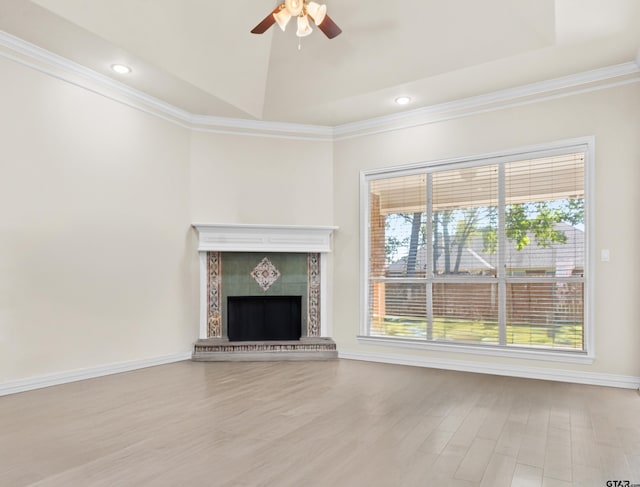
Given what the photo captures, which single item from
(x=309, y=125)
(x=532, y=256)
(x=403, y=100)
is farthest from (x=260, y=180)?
(x=532, y=256)

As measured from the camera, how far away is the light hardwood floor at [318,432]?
2289 millimetres

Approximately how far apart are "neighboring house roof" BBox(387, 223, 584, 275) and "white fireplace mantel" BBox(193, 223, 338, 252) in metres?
1.35

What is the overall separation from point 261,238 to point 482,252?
261cm

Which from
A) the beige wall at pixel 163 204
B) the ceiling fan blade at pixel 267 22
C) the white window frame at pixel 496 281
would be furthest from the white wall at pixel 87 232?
the white window frame at pixel 496 281

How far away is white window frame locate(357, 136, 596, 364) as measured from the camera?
429 cm

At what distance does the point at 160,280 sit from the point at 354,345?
2467mm

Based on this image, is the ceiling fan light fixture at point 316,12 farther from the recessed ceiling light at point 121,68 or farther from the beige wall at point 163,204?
the beige wall at point 163,204

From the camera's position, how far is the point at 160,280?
5160mm

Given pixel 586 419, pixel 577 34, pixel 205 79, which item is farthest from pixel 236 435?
pixel 577 34

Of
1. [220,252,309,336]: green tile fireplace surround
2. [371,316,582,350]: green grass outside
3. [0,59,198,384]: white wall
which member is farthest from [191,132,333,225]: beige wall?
[371,316,582,350]: green grass outside

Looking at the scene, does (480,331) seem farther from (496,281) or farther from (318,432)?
(318,432)

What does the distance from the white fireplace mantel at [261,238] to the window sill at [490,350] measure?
1.34 meters

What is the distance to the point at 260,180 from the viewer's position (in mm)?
5801

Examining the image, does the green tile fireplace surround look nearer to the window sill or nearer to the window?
the window
